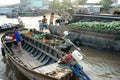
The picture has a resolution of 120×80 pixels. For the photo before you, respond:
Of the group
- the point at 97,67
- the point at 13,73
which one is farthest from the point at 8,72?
the point at 97,67

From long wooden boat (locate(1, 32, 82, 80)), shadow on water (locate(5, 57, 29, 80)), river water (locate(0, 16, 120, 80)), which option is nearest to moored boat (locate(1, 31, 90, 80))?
long wooden boat (locate(1, 32, 82, 80))

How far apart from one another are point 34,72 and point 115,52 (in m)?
8.29

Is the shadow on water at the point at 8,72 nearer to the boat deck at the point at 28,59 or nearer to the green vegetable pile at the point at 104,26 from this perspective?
the boat deck at the point at 28,59

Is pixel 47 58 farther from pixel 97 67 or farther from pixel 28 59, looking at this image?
pixel 97 67

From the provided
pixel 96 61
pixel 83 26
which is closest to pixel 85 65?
pixel 96 61

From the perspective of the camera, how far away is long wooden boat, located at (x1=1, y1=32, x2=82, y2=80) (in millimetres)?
7186

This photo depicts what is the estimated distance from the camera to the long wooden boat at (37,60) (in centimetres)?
719

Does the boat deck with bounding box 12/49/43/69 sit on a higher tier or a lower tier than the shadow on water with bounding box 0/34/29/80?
higher

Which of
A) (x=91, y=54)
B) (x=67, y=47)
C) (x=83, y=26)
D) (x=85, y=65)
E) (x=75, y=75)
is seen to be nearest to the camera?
(x=75, y=75)

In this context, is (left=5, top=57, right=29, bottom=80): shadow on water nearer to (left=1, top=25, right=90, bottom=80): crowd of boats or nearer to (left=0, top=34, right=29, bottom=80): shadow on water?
(left=0, top=34, right=29, bottom=80): shadow on water

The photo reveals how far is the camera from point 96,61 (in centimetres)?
1256

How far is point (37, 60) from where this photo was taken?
1112cm

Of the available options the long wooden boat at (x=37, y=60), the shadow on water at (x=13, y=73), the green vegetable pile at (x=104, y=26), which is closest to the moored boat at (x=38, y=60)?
the long wooden boat at (x=37, y=60)

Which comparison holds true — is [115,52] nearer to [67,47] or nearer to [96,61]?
[96,61]
